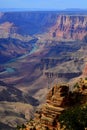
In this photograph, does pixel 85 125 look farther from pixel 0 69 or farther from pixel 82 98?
pixel 0 69

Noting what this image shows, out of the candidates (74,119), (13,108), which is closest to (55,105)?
(74,119)

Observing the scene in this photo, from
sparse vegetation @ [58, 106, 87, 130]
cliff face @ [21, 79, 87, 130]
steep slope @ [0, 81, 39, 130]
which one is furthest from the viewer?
steep slope @ [0, 81, 39, 130]

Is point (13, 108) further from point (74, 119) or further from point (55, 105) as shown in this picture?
point (74, 119)

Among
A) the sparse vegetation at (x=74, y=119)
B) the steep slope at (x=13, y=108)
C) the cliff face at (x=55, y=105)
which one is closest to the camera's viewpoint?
the sparse vegetation at (x=74, y=119)

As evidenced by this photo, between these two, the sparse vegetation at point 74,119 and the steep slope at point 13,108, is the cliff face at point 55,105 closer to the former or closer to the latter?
the sparse vegetation at point 74,119

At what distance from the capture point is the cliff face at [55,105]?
92.0ft

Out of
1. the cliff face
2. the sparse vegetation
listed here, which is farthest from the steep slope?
the sparse vegetation

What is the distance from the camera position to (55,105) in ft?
95.6

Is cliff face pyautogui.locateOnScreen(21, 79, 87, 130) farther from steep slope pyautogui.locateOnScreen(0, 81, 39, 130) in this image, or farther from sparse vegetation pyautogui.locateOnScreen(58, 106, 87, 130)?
steep slope pyautogui.locateOnScreen(0, 81, 39, 130)

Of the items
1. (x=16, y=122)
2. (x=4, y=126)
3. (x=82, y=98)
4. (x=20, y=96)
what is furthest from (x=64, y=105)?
(x=20, y=96)

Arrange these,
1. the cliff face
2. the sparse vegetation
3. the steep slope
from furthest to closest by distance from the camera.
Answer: the steep slope < the cliff face < the sparse vegetation

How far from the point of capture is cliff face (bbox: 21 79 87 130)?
28.0 meters

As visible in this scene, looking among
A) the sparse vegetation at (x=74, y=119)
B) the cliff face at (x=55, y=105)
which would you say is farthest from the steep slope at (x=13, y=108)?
the sparse vegetation at (x=74, y=119)

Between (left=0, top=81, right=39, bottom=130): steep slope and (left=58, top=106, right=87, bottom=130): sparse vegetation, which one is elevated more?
(left=58, top=106, right=87, bottom=130): sparse vegetation
